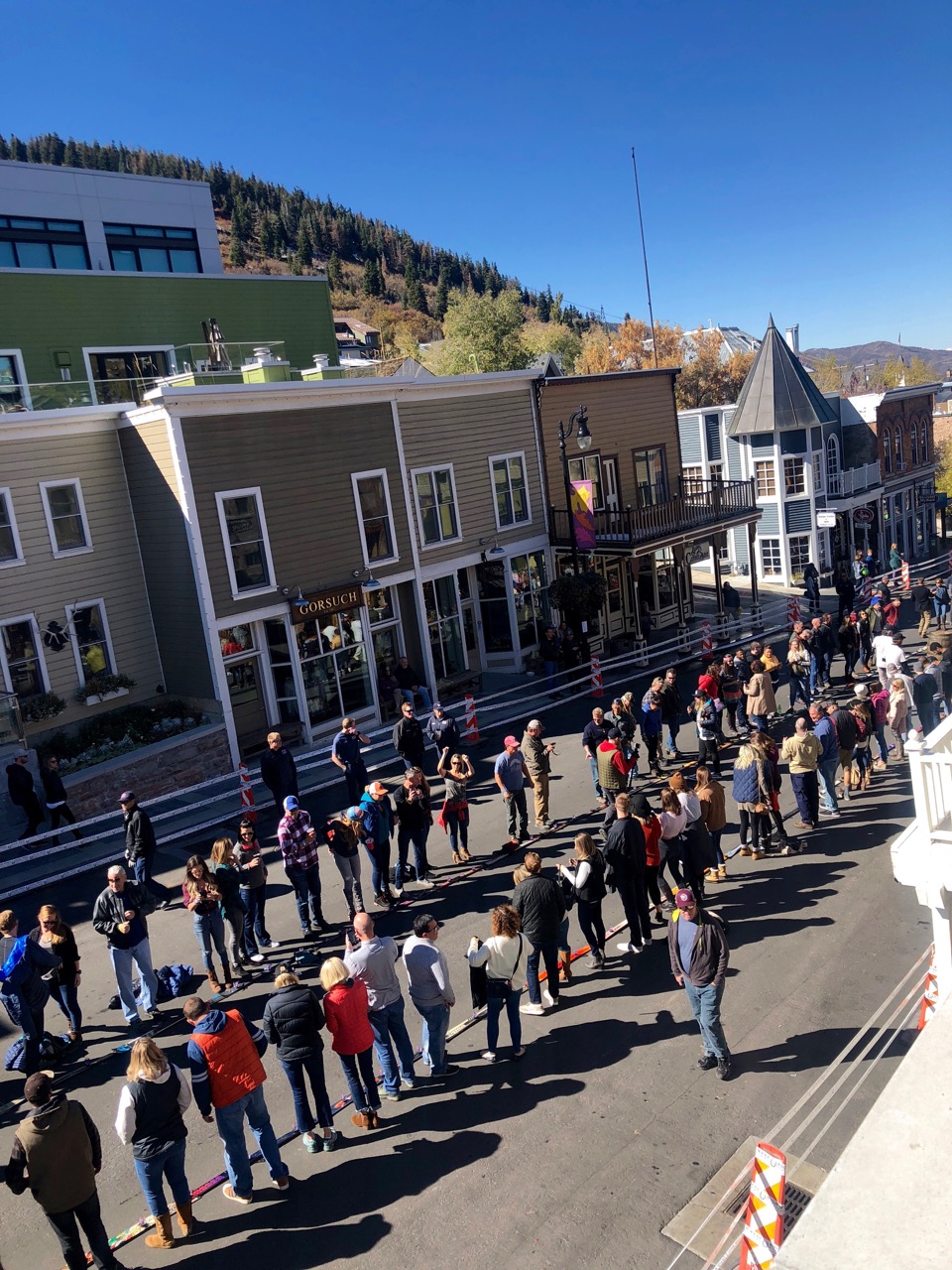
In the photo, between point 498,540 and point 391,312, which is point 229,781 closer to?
point 498,540

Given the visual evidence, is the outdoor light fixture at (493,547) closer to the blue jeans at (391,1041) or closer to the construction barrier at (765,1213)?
the blue jeans at (391,1041)

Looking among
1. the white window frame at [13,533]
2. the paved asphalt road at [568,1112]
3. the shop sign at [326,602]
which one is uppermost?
the white window frame at [13,533]

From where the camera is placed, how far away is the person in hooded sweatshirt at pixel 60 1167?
6.49 m

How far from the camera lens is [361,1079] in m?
8.11

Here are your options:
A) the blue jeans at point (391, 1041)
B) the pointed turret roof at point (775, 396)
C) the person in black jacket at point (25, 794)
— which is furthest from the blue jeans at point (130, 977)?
the pointed turret roof at point (775, 396)

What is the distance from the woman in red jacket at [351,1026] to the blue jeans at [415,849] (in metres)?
4.50

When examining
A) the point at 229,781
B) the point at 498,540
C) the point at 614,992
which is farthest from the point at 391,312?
the point at 614,992

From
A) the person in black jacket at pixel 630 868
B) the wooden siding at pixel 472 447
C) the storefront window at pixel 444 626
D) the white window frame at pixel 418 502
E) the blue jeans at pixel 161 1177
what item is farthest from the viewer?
the storefront window at pixel 444 626

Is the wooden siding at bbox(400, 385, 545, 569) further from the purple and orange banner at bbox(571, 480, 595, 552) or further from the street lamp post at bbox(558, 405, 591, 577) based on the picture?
the purple and orange banner at bbox(571, 480, 595, 552)

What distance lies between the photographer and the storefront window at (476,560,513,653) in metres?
25.8

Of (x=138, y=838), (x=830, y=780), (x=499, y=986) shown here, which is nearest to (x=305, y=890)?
(x=138, y=838)

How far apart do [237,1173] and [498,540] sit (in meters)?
19.7

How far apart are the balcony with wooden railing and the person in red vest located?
2008 cm

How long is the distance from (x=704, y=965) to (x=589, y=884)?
1.91 m
